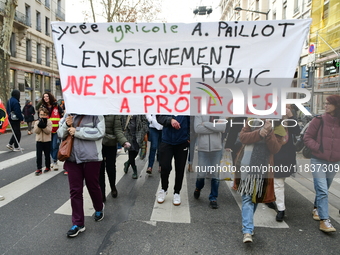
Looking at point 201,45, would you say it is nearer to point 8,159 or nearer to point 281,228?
point 281,228

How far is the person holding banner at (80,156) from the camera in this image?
3.61 metres

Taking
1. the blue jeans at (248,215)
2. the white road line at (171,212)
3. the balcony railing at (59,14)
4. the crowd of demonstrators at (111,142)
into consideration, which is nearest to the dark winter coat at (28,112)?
the crowd of demonstrators at (111,142)

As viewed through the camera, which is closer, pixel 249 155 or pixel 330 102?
pixel 249 155

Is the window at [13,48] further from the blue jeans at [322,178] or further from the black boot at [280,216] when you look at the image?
the blue jeans at [322,178]

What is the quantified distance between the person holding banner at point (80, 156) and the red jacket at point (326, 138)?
2693 mm

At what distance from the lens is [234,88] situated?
12.5 ft

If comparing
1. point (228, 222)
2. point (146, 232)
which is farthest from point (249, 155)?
point (146, 232)

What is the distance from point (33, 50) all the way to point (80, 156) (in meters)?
34.7

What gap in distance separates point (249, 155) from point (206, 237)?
110cm

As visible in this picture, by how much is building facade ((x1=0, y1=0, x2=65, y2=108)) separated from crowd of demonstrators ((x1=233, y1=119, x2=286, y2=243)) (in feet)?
89.3

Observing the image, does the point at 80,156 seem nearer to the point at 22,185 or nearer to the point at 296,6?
the point at 22,185

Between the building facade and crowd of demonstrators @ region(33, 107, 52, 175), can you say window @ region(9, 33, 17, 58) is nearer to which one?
the building facade

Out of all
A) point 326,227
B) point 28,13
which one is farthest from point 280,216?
point 28,13

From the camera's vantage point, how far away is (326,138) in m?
3.84
